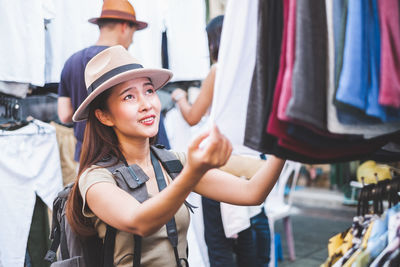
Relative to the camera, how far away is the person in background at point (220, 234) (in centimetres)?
244

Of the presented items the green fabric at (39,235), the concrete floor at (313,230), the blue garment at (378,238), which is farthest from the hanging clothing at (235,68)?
the concrete floor at (313,230)

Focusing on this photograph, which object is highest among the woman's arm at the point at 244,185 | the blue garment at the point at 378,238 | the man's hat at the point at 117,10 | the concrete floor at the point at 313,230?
the man's hat at the point at 117,10

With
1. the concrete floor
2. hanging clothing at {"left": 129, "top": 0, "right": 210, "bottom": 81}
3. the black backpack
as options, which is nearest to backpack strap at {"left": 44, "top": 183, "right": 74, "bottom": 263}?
the black backpack

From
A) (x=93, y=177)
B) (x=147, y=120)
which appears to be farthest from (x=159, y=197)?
(x=147, y=120)

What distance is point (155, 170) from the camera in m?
1.61

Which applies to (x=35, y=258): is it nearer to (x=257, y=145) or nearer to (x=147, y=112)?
(x=147, y=112)

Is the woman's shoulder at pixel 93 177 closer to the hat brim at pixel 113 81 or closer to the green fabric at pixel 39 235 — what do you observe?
the hat brim at pixel 113 81

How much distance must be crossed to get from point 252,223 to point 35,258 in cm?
160

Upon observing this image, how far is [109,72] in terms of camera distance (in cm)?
157

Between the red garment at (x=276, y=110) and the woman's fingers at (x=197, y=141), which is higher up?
the red garment at (x=276, y=110)

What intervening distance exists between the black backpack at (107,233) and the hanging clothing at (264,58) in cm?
66

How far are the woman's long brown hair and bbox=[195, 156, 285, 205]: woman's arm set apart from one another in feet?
1.35

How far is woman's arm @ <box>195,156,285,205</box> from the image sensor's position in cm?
133

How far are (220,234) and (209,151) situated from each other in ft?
5.61
